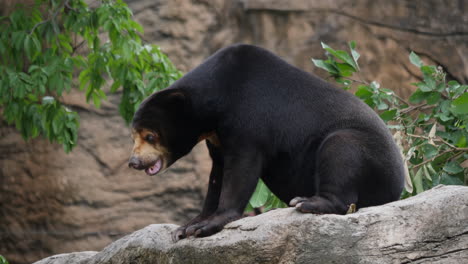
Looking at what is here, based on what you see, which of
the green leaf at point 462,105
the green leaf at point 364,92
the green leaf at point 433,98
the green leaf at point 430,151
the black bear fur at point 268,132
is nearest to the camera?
the black bear fur at point 268,132

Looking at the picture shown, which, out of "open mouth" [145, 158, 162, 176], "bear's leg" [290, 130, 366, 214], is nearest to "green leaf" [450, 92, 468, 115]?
"bear's leg" [290, 130, 366, 214]

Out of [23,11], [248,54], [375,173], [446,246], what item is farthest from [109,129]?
[446,246]

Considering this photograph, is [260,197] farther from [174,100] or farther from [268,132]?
[174,100]

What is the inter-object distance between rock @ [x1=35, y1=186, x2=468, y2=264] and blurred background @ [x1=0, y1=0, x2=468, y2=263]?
231 inches

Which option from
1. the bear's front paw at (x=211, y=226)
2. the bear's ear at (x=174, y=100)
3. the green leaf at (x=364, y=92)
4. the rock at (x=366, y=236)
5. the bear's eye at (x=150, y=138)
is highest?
the bear's ear at (x=174, y=100)

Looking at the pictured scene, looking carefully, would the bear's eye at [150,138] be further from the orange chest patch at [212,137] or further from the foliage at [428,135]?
the foliage at [428,135]

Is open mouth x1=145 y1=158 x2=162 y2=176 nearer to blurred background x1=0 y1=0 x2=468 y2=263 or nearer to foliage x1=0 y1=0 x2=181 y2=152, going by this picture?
foliage x1=0 y1=0 x2=181 y2=152

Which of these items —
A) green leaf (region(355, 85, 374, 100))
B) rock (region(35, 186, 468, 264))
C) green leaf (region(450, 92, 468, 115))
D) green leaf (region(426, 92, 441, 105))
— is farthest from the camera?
green leaf (region(355, 85, 374, 100))

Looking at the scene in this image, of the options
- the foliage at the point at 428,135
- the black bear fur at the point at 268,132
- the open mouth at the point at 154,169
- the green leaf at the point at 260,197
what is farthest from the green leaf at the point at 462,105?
the open mouth at the point at 154,169

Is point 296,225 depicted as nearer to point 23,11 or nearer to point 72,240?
point 23,11

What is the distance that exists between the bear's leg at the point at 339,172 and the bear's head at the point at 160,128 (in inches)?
34.2

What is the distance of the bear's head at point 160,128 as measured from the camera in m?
3.99

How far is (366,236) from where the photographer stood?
10.0ft

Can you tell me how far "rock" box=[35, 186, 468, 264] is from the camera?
3021 mm
